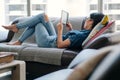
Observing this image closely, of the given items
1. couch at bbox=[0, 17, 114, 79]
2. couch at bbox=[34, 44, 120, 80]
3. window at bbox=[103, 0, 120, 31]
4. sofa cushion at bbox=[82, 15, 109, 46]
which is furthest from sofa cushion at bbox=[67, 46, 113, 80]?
window at bbox=[103, 0, 120, 31]

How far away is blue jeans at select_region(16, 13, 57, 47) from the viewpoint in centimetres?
311

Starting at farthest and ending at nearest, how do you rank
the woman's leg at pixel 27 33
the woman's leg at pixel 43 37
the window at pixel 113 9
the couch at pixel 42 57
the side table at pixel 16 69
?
the window at pixel 113 9, the woman's leg at pixel 27 33, the woman's leg at pixel 43 37, the couch at pixel 42 57, the side table at pixel 16 69

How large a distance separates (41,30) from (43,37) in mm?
128

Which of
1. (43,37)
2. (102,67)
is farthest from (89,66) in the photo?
(43,37)

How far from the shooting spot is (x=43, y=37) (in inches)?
124

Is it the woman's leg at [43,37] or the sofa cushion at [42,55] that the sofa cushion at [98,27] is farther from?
the woman's leg at [43,37]

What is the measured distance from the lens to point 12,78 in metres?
2.26

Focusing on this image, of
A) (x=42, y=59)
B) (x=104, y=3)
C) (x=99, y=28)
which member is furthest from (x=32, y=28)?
(x=104, y=3)

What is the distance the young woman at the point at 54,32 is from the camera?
288 centimetres

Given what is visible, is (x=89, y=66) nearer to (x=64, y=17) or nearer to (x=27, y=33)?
(x=64, y=17)

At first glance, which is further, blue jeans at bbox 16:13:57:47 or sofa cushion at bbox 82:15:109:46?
blue jeans at bbox 16:13:57:47

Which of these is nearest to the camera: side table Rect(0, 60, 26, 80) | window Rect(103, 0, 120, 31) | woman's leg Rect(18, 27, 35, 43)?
side table Rect(0, 60, 26, 80)

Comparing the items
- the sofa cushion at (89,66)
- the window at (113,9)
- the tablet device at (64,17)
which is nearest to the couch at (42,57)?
the tablet device at (64,17)

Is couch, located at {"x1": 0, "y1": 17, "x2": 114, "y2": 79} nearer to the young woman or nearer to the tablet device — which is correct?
the young woman
